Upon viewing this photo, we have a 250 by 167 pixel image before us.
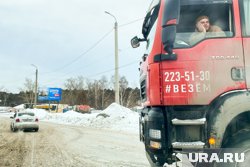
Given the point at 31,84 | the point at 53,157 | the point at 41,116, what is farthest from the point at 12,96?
the point at 53,157

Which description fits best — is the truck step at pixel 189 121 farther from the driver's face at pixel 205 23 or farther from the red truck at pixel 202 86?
the driver's face at pixel 205 23

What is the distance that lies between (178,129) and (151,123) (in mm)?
406

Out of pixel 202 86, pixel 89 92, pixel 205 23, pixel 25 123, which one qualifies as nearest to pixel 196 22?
pixel 205 23

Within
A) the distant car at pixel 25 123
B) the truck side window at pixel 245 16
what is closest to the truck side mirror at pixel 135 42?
the truck side window at pixel 245 16

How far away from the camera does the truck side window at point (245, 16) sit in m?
4.23

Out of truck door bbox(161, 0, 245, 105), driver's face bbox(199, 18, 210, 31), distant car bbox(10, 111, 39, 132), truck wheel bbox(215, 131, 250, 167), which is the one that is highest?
driver's face bbox(199, 18, 210, 31)

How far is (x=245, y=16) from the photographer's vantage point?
4.28m

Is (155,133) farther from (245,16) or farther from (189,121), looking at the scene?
(245,16)

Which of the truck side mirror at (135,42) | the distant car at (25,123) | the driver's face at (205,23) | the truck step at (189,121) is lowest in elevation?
the distant car at (25,123)

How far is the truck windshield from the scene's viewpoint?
4328 millimetres

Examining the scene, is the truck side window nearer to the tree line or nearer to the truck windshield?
the truck windshield

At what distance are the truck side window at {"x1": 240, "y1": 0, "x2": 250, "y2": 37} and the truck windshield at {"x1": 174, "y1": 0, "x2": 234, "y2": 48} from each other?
0.15 meters

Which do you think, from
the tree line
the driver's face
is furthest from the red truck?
the tree line

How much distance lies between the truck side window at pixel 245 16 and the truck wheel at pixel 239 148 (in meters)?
1.39
